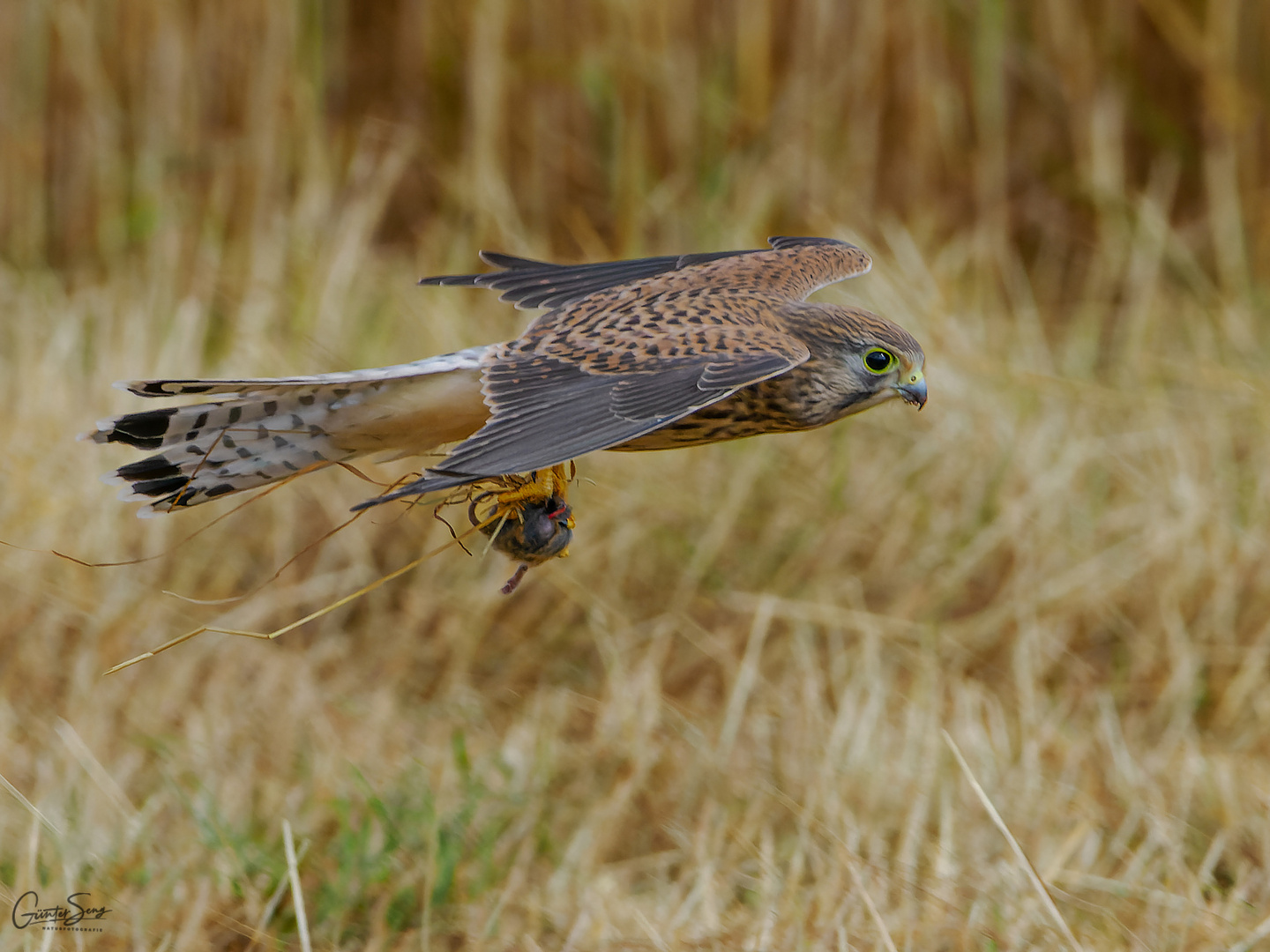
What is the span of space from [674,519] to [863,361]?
1801 millimetres

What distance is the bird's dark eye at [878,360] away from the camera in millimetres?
1843

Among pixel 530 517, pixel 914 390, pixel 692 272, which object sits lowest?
pixel 530 517

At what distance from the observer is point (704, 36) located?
4660 mm

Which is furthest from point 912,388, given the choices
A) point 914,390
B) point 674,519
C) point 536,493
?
point 674,519

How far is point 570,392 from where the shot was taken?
1.67m

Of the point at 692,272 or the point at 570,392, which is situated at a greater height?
the point at 692,272

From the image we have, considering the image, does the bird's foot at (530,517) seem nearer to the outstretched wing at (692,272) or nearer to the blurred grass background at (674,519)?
the outstretched wing at (692,272)

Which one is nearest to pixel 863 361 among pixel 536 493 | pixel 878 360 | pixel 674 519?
pixel 878 360

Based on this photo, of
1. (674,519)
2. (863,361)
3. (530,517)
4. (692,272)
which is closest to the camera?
(530,517)

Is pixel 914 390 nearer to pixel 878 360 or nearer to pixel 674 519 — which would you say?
pixel 878 360

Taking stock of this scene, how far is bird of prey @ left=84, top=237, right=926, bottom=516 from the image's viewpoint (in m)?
1.63

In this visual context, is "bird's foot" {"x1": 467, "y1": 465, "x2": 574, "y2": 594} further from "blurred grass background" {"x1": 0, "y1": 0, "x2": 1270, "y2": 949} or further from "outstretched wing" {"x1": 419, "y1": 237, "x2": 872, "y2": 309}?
"blurred grass background" {"x1": 0, "y1": 0, "x2": 1270, "y2": 949}

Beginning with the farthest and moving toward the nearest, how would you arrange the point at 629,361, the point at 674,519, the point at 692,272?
the point at 674,519, the point at 692,272, the point at 629,361

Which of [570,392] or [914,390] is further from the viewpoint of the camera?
[914,390]
